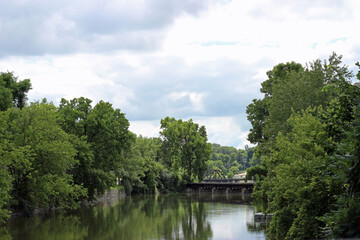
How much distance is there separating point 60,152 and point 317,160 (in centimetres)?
2797

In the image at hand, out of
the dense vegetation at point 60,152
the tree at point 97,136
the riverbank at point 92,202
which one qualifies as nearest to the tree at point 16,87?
the dense vegetation at point 60,152

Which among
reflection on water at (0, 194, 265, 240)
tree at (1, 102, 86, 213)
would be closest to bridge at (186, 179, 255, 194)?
reflection on water at (0, 194, 265, 240)

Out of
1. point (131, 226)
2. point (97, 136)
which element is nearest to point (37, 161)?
point (131, 226)

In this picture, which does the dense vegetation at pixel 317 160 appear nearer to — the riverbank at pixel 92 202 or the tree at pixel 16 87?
the riverbank at pixel 92 202

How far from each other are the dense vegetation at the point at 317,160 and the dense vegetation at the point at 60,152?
1845cm

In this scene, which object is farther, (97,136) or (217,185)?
(217,185)

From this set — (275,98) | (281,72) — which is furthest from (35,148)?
(281,72)

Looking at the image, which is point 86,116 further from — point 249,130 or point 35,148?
point 249,130

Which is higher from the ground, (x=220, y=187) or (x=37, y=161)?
(x=37, y=161)

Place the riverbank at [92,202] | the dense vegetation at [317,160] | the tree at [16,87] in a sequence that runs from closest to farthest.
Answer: the dense vegetation at [317,160]
the riverbank at [92,202]
the tree at [16,87]

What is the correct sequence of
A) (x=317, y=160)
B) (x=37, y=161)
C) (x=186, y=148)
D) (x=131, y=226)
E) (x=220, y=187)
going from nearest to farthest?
(x=317, y=160) → (x=131, y=226) → (x=37, y=161) → (x=186, y=148) → (x=220, y=187)

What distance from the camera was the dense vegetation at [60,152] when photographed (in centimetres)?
4009

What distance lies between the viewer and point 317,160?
70.4 ft

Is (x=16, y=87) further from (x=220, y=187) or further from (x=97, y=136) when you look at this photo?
(x=220, y=187)
